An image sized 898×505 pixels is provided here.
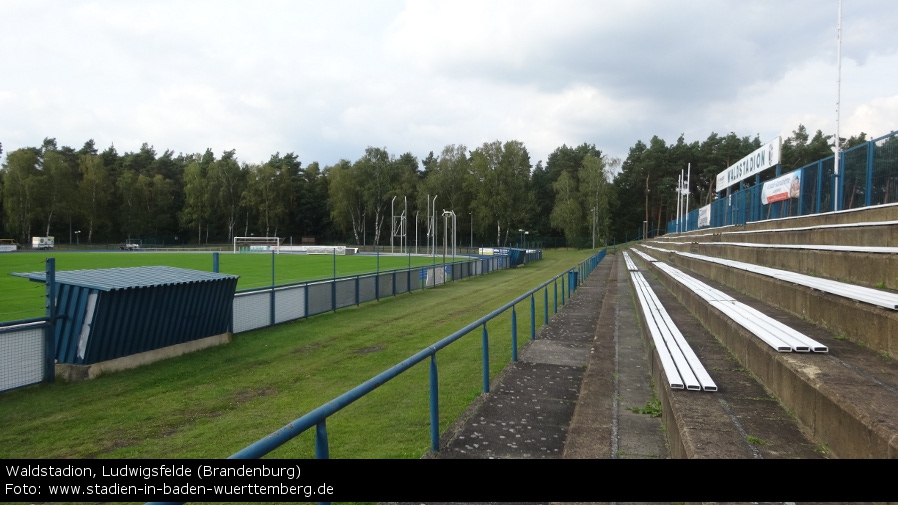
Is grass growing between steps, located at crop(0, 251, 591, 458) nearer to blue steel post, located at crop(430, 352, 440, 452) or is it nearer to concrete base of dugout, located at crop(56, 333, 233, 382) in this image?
concrete base of dugout, located at crop(56, 333, 233, 382)

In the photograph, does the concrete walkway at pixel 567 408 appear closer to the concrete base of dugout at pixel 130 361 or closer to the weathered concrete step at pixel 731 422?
the weathered concrete step at pixel 731 422

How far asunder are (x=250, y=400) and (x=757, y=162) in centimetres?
1711

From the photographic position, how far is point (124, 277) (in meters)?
8.96

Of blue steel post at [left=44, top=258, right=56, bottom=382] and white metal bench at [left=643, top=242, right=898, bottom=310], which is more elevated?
white metal bench at [left=643, top=242, right=898, bottom=310]

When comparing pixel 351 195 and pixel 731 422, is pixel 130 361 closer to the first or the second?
pixel 731 422

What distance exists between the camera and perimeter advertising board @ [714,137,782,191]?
580 inches

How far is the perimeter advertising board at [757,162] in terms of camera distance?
14725 mm

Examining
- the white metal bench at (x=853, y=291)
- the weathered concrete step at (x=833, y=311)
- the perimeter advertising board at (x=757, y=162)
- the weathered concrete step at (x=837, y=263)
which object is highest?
the perimeter advertising board at (x=757, y=162)

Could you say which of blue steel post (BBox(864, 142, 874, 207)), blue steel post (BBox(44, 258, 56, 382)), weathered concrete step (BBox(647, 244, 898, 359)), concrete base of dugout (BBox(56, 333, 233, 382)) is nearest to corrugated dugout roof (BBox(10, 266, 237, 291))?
blue steel post (BBox(44, 258, 56, 382))

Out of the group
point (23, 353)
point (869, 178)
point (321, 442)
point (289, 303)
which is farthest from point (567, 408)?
point (289, 303)

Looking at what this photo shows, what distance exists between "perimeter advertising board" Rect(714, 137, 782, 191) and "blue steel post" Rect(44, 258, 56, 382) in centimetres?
1629

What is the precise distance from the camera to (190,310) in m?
9.79

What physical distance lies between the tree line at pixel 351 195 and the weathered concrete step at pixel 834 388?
200 ft

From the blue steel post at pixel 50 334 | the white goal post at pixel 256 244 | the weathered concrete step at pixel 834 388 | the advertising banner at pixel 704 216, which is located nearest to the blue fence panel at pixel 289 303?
the blue steel post at pixel 50 334
